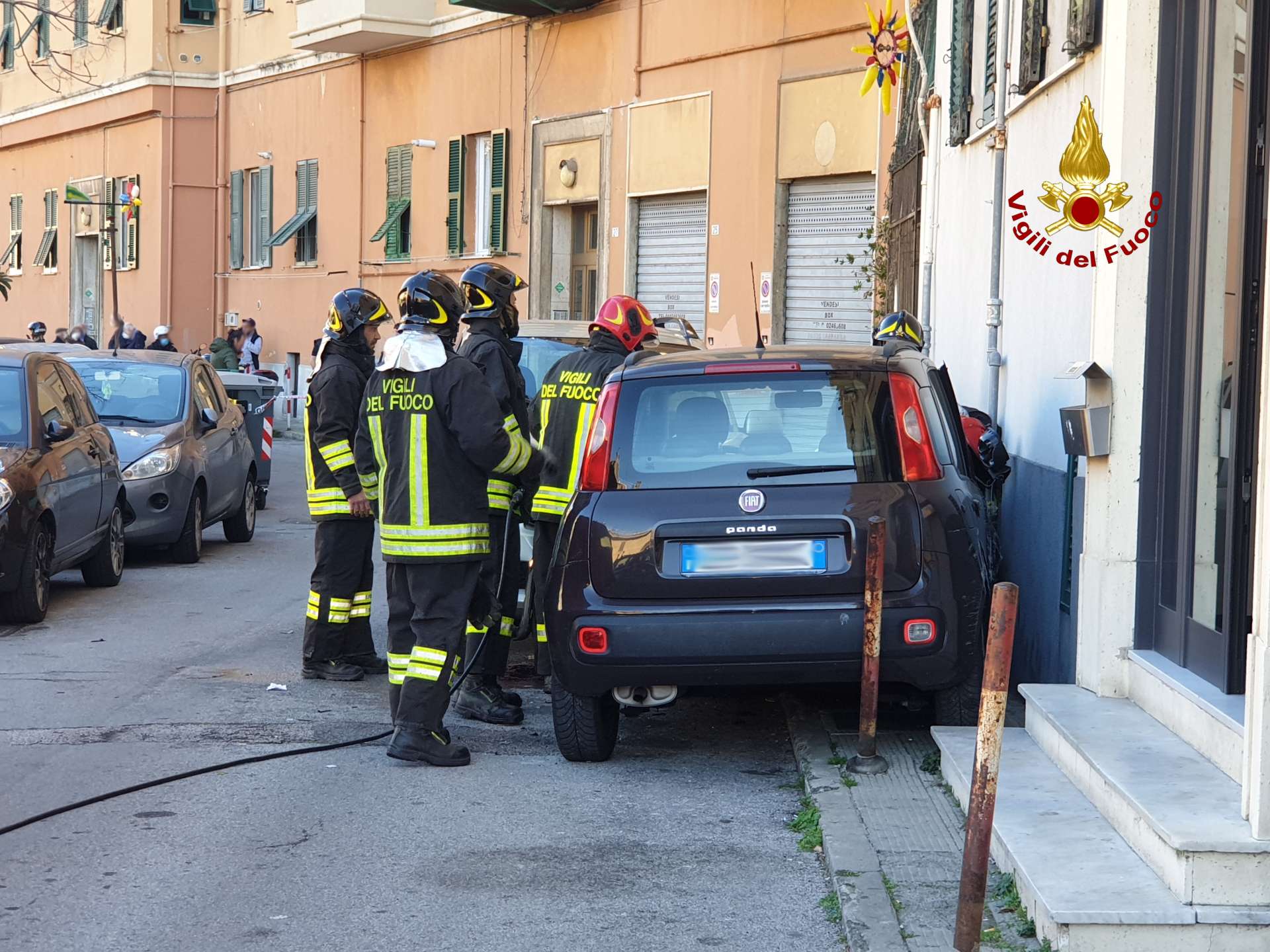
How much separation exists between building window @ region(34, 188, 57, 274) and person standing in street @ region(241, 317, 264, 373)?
13669 mm

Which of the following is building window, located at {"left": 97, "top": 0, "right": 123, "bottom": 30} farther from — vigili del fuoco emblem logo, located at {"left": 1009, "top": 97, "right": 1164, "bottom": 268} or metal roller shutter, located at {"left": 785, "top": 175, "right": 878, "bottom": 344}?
vigili del fuoco emblem logo, located at {"left": 1009, "top": 97, "right": 1164, "bottom": 268}

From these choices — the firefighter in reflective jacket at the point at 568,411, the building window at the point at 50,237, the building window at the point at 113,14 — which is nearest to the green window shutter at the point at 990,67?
the firefighter in reflective jacket at the point at 568,411

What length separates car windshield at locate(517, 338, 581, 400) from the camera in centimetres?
1169

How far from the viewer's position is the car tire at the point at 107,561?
1277 centimetres

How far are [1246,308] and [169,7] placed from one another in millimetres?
34380

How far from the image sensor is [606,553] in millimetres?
7004

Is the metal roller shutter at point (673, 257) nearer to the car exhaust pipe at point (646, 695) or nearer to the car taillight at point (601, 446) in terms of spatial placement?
the car taillight at point (601, 446)

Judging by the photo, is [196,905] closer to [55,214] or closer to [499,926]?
[499,926]

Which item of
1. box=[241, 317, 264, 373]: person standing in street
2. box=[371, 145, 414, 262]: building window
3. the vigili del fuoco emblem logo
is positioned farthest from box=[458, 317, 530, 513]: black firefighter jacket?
box=[241, 317, 264, 373]: person standing in street

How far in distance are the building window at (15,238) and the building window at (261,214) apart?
12.2m

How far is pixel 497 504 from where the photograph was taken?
8.36m

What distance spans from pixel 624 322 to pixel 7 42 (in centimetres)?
3993

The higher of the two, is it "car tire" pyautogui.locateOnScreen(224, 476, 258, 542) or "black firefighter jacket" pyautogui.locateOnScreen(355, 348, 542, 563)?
"black firefighter jacket" pyautogui.locateOnScreen(355, 348, 542, 563)

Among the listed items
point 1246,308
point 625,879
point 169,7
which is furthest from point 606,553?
point 169,7
